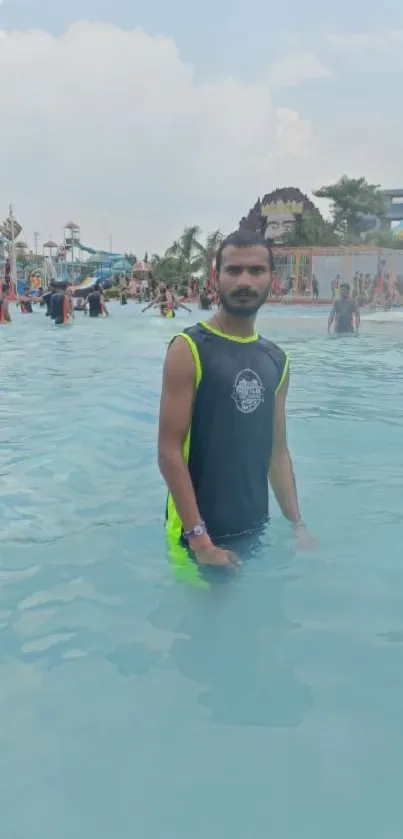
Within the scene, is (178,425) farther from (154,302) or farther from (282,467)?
(154,302)

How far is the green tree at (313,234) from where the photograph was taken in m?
48.7

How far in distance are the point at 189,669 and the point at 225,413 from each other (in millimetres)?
Result: 919

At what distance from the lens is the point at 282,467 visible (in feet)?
10.7

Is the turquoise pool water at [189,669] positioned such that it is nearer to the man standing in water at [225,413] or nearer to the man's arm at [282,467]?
the man's arm at [282,467]

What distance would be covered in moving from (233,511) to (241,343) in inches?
26.9

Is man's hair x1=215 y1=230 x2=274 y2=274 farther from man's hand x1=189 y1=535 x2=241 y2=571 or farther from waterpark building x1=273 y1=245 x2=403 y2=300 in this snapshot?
waterpark building x1=273 y1=245 x2=403 y2=300

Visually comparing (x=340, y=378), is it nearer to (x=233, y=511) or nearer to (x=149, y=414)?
(x=149, y=414)

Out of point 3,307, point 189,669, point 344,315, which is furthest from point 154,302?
point 189,669

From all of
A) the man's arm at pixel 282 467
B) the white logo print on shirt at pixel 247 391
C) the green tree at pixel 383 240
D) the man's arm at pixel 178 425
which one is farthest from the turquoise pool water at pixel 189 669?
the green tree at pixel 383 240

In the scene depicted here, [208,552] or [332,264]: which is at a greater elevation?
[332,264]

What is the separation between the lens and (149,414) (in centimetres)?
773

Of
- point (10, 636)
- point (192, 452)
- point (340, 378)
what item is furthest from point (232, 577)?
point (340, 378)

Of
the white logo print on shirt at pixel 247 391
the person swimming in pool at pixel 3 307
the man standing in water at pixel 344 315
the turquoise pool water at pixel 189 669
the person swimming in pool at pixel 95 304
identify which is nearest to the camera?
the turquoise pool water at pixel 189 669

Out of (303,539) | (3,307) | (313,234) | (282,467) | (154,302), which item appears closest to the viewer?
(282,467)
